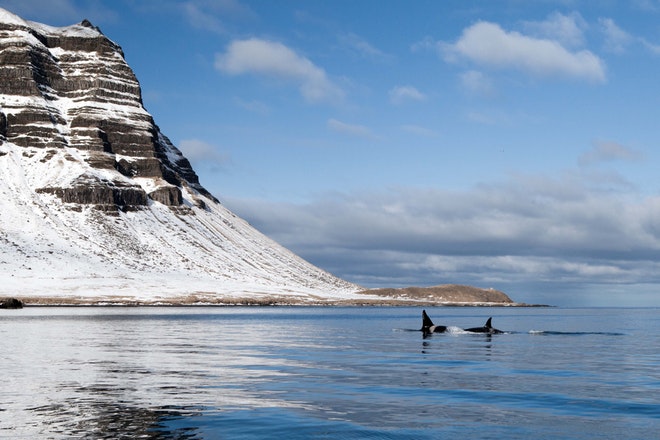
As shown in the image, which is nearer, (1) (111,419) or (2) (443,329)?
(1) (111,419)

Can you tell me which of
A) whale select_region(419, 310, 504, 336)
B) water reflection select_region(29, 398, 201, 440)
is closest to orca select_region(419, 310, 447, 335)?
whale select_region(419, 310, 504, 336)

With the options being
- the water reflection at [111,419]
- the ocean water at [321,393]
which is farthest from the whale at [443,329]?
the water reflection at [111,419]

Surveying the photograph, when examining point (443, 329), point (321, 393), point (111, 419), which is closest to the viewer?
point (111, 419)

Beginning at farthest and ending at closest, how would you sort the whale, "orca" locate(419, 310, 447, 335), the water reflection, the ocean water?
1. "orca" locate(419, 310, 447, 335)
2. the whale
3. the ocean water
4. the water reflection

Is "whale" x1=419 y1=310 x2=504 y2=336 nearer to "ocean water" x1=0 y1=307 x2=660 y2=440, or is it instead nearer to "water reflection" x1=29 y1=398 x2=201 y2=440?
"ocean water" x1=0 y1=307 x2=660 y2=440

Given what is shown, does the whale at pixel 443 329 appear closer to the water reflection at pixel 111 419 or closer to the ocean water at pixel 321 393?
the ocean water at pixel 321 393

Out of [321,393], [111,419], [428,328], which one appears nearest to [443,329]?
[428,328]

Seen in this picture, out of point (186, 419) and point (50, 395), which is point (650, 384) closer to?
point (186, 419)

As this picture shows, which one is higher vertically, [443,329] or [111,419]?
[443,329]

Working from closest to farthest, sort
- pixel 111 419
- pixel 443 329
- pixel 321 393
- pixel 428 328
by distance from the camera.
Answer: pixel 111 419
pixel 321 393
pixel 428 328
pixel 443 329

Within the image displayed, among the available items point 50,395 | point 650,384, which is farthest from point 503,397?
point 50,395

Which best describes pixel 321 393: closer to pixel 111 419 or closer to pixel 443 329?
pixel 111 419

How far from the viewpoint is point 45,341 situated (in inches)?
2554

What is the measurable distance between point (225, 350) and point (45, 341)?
17.7m
